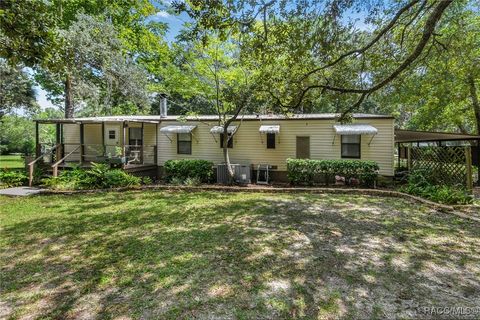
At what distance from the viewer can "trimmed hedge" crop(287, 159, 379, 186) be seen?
10031mm

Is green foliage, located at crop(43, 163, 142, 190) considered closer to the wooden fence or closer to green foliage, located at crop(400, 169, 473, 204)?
green foliage, located at crop(400, 169, 473, 204)

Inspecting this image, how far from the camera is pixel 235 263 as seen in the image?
12.0 feet

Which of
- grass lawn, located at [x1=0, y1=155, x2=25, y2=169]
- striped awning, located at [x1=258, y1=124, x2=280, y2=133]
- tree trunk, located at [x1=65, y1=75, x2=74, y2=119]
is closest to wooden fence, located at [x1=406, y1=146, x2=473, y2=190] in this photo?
striped awning, located at [x1=258, y1=124, x2=280, y2=133]

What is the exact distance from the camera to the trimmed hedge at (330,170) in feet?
32.9

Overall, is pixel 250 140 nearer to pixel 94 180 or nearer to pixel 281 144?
pixel 281 144

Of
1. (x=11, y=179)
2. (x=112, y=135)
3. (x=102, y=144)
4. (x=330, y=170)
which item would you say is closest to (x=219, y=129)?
(x=330, y=170)

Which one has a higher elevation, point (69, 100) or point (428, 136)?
point (69, 100)

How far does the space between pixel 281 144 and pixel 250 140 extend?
4.89 ft

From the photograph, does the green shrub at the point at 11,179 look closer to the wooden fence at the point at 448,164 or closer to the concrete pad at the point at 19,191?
the concrete pad at the point at 19,191

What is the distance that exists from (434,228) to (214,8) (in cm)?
640

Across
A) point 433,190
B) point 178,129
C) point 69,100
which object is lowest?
point 433,190

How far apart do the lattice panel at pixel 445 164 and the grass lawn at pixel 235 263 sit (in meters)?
2.54

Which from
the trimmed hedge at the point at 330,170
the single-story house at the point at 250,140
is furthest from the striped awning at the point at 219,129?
the trimmed hedge at the point at 330,170

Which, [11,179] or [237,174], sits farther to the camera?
[237,174]
